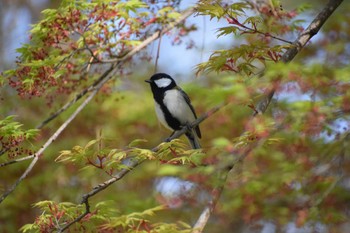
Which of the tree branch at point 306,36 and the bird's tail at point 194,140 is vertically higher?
the tree branch at point 306,36

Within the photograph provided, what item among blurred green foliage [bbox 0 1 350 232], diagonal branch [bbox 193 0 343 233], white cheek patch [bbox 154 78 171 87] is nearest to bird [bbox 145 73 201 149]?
white cheek patch [bbox 154 78 171 87]

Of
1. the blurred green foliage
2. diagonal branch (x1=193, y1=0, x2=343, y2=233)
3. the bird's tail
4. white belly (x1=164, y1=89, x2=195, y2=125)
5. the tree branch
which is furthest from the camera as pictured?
the bird's tail

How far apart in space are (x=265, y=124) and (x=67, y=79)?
7.44ft

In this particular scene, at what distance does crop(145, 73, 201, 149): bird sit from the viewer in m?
5.34

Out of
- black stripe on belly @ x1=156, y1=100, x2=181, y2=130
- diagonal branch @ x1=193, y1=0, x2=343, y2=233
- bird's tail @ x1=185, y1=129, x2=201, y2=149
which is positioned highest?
diagonal branch @ x1=193, y1=0, x2=343, y2=233

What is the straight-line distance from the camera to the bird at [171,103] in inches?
210

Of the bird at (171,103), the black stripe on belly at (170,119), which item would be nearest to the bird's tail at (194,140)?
the bird at (171,103)

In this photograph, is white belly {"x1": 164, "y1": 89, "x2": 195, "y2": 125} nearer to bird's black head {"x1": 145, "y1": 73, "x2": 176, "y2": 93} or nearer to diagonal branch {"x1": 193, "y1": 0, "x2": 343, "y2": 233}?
bird's black head {"x1": 145, "y1": 73, "x2": 176, "y2": 93}

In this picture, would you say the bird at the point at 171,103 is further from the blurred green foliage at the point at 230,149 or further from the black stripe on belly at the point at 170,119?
the blurred green foliage at the point at 230,149

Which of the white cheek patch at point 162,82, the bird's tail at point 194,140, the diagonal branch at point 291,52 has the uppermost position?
the diagonal branch at point 291,52

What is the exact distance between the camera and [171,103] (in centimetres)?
532

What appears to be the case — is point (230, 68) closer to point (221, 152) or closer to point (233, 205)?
point (221, 152)

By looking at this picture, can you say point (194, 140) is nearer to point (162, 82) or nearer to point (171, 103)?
point (171, 103)

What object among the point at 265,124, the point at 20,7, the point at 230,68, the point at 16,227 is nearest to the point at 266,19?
the point at 230,68
